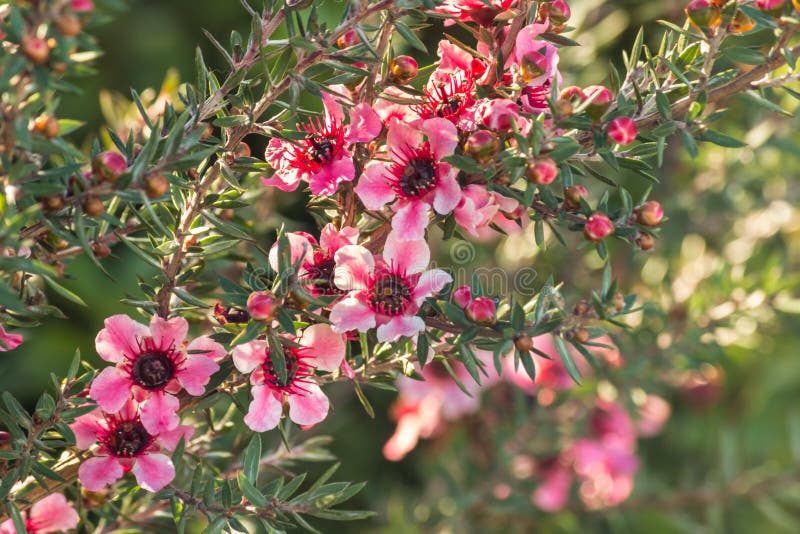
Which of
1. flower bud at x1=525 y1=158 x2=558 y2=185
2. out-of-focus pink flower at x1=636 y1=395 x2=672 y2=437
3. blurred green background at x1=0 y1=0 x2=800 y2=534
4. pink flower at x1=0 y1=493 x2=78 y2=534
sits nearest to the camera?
flower bud at x1=525 y1=158 x2=558 y2=185

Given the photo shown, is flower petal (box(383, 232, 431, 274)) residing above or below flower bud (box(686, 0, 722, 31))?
below

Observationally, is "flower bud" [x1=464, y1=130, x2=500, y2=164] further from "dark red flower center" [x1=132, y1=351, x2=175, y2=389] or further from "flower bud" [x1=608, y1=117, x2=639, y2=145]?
"dark red flower center" [x1=132, y1=351, x2=175, y2=389]

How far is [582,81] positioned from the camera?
4.71 feet

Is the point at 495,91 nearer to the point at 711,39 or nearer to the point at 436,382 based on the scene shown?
the point at 711,39

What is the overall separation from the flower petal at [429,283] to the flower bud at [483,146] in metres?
0.10

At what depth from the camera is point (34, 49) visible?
460mm

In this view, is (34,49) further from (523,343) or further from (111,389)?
(523,343)

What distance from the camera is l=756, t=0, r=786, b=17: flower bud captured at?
22.4 inches


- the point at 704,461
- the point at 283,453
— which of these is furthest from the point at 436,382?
the point at 704,461

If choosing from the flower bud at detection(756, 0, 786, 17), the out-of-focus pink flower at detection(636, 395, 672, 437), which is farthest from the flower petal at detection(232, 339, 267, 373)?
the out-of-focus pink flower at detection(636, 395, 672, 437)

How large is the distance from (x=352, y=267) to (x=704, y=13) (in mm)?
327

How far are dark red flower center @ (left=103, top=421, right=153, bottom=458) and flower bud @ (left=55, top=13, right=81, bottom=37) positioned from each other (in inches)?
12.6

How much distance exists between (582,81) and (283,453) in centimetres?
91

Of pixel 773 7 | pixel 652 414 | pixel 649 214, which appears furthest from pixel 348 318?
pixel 652 414
